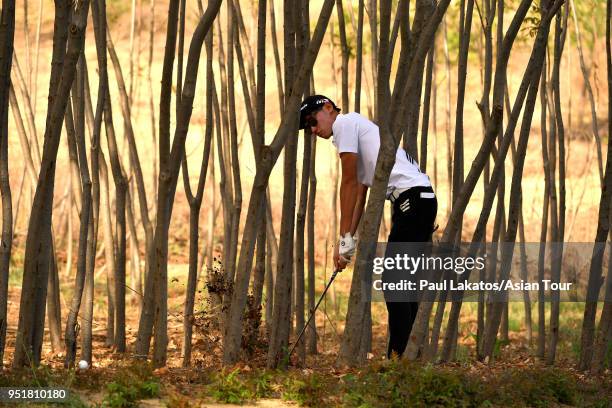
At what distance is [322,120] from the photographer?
4.03 meters

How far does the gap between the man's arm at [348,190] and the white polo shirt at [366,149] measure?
38 mm

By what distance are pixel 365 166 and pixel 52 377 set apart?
1498 mm

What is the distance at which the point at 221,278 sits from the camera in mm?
4418

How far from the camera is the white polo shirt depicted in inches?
154

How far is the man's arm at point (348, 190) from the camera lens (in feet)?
12.7

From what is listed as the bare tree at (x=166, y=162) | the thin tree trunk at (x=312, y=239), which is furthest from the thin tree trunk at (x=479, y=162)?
the thin tree trunk at (x=312, y=239)

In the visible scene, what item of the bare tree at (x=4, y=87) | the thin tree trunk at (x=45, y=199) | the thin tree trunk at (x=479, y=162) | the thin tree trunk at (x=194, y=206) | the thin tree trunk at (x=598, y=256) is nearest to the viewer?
the thin tree trunk at (x=45, y=199)

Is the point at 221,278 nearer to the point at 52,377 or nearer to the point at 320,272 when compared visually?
the point at 52,377

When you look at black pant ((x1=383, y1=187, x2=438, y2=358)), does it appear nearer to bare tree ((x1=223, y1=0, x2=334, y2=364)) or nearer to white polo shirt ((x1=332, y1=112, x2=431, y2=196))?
white polo shirt ((x1=332, y1=112, x2=431, y2=196))

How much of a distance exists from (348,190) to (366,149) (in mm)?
187

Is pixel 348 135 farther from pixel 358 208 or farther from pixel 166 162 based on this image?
pixel 166 162

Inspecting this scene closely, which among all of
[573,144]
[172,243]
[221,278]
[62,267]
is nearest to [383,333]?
[221,278]

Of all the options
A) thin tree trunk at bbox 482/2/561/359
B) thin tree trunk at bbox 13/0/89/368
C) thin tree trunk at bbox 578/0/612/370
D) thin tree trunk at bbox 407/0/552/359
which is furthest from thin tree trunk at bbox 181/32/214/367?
thin tree trunk at bbox 578/0/612/370

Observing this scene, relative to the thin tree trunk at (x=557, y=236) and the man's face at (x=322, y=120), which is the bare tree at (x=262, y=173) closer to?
the man's face at (x=322, y=120)
